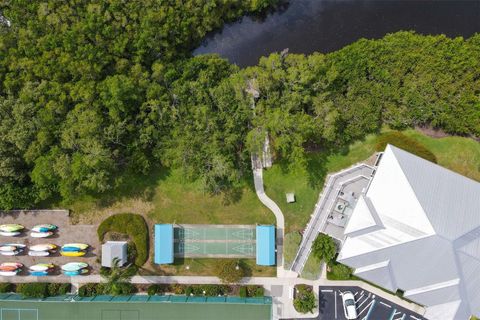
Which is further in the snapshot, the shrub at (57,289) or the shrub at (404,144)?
the shrub at (57,289)

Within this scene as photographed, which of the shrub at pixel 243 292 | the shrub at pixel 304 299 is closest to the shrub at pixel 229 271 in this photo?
the shrub at pixel 243 292

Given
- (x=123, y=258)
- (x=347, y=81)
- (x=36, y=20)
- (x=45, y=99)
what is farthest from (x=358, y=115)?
(x=36, y=20)

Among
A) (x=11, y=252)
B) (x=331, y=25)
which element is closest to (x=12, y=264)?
(x=11, y=252)

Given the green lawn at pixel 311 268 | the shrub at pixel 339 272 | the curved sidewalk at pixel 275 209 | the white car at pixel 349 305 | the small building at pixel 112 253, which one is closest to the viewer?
the small building at pixel 112 253

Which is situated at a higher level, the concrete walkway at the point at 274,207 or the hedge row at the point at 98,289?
the concrete walkway at the point at 274,207

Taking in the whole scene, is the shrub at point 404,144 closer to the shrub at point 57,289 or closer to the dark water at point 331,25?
the dark water at point 331,25

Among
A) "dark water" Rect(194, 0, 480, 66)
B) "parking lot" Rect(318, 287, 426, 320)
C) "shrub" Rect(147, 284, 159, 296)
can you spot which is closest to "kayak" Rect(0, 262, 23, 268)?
"shrub" Rect(147, 284, 159, 296)

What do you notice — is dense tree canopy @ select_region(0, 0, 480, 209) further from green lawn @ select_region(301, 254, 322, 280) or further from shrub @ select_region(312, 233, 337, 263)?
green lawn @ select_region(301, 254, 322, 280)

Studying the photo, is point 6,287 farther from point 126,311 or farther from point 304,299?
point 304,299
